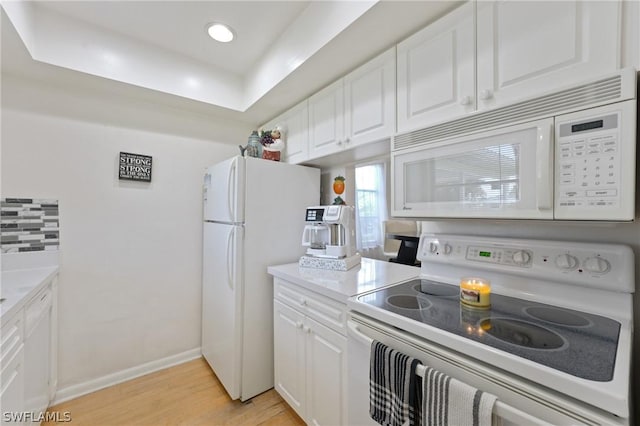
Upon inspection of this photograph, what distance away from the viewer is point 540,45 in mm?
936

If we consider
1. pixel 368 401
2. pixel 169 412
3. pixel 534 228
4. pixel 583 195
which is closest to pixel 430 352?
pixel 368 401

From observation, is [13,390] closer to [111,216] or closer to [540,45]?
[111,216]

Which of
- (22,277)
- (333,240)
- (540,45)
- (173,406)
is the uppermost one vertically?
(540,45)

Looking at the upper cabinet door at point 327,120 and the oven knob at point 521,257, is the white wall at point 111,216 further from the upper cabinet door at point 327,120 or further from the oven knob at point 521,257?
the oven knob at point 521,257

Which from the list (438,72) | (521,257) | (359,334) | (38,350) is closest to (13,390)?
(38,350)

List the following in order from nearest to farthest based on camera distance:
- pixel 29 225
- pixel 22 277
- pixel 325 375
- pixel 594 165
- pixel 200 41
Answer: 1. pixel 594 165
2. pixel 325 375
3. pixel 22 277
4. pixel 29 225
5. pixel 200 41

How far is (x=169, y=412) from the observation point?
1749 millimetres

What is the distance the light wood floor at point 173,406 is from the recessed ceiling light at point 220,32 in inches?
101

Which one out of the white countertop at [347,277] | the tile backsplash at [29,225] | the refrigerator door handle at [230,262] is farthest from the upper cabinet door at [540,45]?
the tile backsplash at [29,225]

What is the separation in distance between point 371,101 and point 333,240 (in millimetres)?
910

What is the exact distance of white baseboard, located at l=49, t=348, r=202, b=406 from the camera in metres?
1.87

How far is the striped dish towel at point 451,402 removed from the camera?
26.3 inches

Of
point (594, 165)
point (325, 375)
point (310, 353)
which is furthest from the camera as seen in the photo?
point (310, 353)

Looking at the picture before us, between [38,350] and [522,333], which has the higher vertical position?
[522,333]
